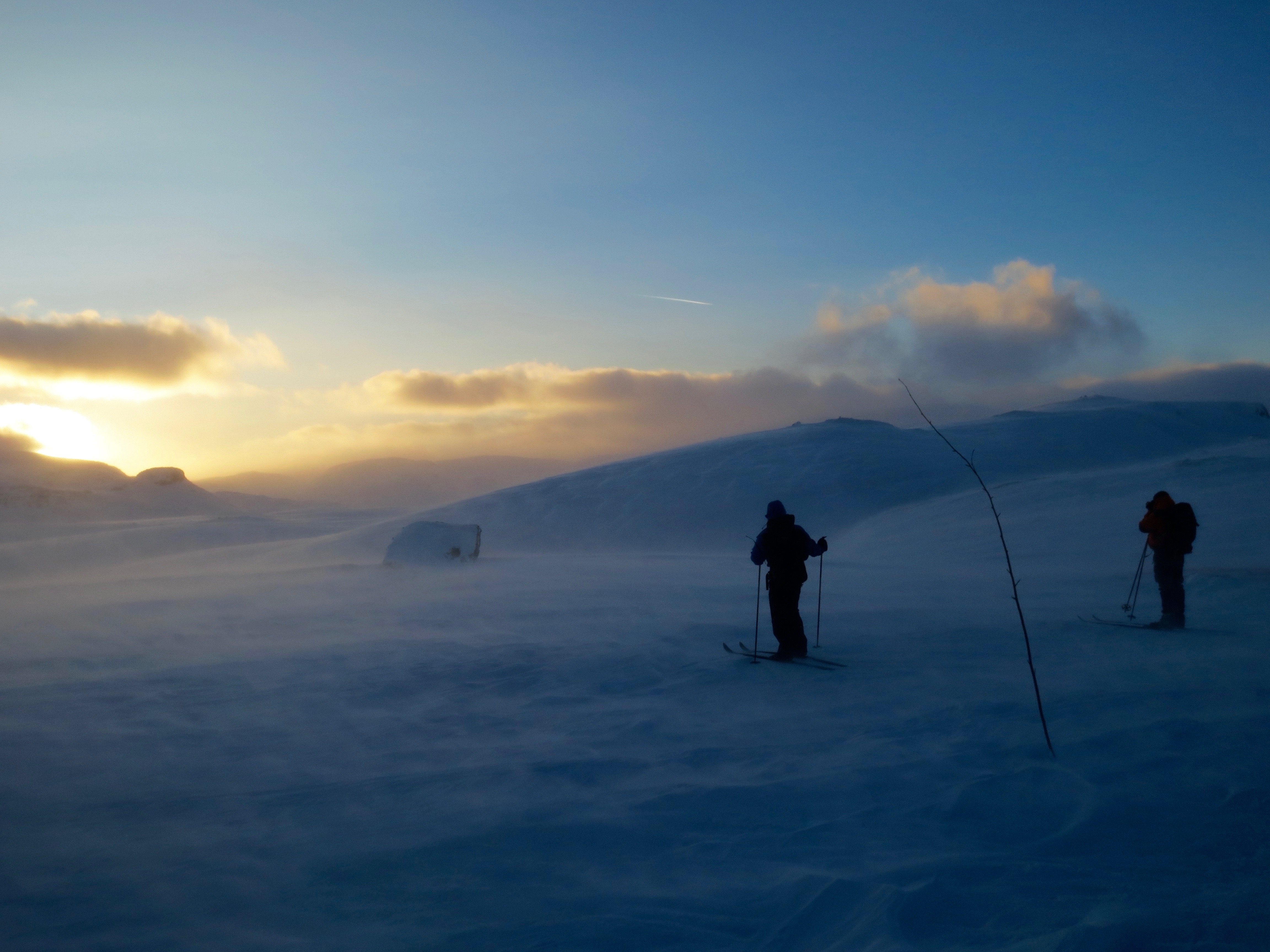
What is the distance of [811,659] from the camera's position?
27.7 feet

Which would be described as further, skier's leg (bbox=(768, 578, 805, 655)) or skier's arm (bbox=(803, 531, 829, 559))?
skier's leg (bbox=(768, 578, 805, 655))

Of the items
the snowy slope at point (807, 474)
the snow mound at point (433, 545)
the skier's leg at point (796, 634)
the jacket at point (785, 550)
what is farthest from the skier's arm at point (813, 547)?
the snowy slope at point (807, 474)

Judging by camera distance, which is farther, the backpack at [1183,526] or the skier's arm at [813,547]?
the backpack at [1183,526]

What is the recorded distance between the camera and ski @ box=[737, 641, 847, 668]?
8.25 metres

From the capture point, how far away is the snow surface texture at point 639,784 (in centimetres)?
352

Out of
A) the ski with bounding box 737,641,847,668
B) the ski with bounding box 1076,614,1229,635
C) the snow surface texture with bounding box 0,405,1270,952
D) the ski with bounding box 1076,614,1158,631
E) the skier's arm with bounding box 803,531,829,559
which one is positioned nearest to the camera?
the snow surface texture with bounding box 0,405,1270,952

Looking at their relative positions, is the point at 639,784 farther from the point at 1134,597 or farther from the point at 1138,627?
the point at 1134,597

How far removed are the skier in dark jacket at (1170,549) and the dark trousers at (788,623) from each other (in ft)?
14.7

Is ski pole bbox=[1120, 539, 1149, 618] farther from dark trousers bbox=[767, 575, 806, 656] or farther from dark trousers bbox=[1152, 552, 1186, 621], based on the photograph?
dark trousers bbox=[767, 575, 806, 656]

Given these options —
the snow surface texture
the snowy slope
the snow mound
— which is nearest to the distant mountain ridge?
the snowy slope

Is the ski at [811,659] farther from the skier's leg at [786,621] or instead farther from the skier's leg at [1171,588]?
the skier's leg at [1171,588]

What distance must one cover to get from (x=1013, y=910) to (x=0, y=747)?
24.2 feet

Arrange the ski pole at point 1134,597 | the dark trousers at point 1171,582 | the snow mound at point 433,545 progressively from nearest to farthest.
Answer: the dark trousers at point 1171,582, the ski pole at point 1134,597, the snow mound at point 433,545

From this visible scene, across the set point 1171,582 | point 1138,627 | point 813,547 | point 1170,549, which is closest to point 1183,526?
point 1170,549
